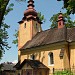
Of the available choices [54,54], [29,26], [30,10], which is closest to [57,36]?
[54,54]

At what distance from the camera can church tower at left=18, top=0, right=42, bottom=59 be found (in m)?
35.8

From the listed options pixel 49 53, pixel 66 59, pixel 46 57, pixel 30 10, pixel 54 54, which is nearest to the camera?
pixel 66 59

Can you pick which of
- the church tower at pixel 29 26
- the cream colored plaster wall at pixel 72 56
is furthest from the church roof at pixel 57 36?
the church tower at pixel 29 26

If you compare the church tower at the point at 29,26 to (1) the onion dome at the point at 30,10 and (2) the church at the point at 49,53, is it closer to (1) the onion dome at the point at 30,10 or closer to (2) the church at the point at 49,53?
(1) the onion dome at the point at 30,10

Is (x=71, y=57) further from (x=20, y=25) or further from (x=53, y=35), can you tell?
(x=20, y=25)

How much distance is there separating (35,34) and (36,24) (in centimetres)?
208

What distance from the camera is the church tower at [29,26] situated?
35781 millimetres

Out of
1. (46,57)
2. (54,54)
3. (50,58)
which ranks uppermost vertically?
(54,54)

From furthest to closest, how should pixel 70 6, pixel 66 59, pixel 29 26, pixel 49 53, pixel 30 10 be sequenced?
pixel 30 10
pixel 29 26
pixel 49 53
pixel 66 59
pixel 70 6

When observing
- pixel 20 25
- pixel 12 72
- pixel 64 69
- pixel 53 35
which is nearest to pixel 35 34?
pixel 20 25

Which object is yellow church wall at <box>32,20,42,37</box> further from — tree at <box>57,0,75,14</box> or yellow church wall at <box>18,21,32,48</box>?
tree at <box>57,0,75,14</box>

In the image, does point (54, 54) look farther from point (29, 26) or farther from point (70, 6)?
point (70, 6)

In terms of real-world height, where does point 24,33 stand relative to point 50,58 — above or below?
above

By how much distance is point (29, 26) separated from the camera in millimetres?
35938
